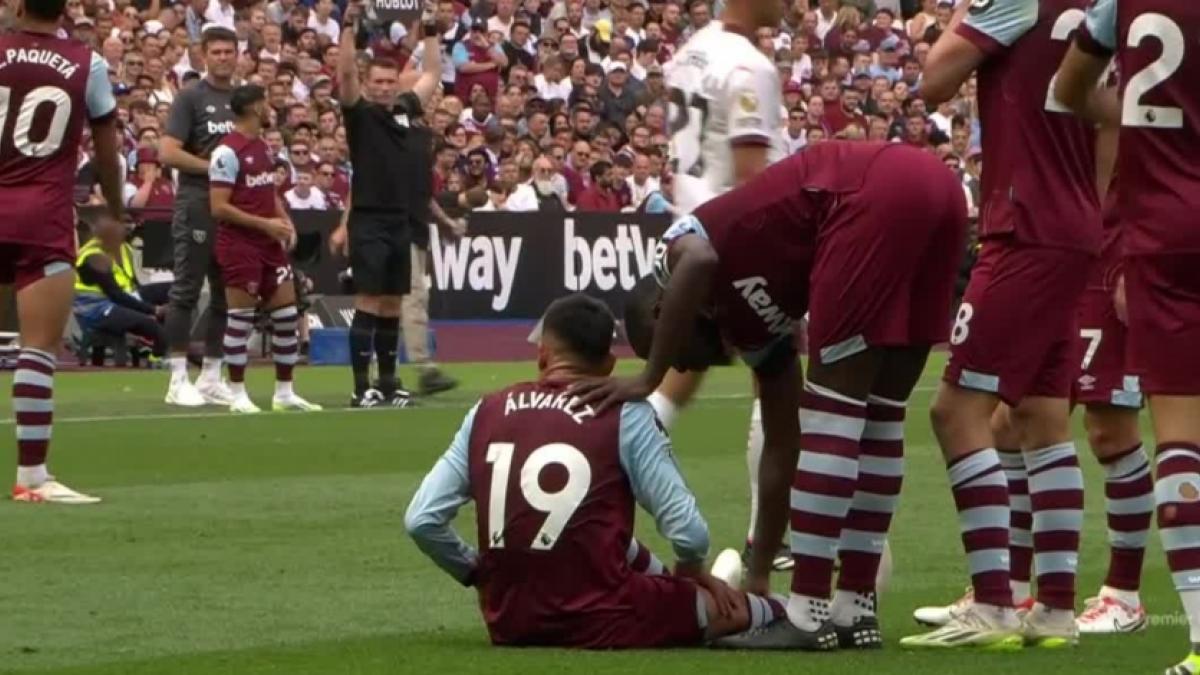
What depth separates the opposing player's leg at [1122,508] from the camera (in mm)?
Answer: 8898

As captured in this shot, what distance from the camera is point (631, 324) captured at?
Answer: 28.1ft

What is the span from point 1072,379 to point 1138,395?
1.85 feet

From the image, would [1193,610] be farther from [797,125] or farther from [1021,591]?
[797,125]

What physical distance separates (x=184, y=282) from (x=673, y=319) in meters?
12.3

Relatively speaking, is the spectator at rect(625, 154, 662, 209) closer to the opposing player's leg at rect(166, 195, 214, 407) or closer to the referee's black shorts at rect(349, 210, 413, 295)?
the referee's black shorts at rect(349, 210, 413, 295)

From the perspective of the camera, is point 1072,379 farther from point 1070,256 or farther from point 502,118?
point 502,118

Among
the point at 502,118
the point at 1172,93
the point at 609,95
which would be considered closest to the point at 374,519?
the point at 1172,93

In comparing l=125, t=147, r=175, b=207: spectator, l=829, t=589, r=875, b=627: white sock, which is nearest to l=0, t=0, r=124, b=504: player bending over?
l=829, t=589, r=875, b=627: white sock

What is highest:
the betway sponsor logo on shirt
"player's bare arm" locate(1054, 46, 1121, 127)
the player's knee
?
"player's bare arm" locate(1054, 46, 1121, 127)

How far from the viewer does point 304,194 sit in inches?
1054

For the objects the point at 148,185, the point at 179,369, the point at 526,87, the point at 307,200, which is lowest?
the point at 179,369

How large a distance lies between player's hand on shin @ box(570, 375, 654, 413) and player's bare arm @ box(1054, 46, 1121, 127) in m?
1.49

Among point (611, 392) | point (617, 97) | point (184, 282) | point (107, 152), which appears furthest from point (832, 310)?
point (617, 97)

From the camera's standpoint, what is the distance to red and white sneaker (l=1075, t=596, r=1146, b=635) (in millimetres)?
8797
